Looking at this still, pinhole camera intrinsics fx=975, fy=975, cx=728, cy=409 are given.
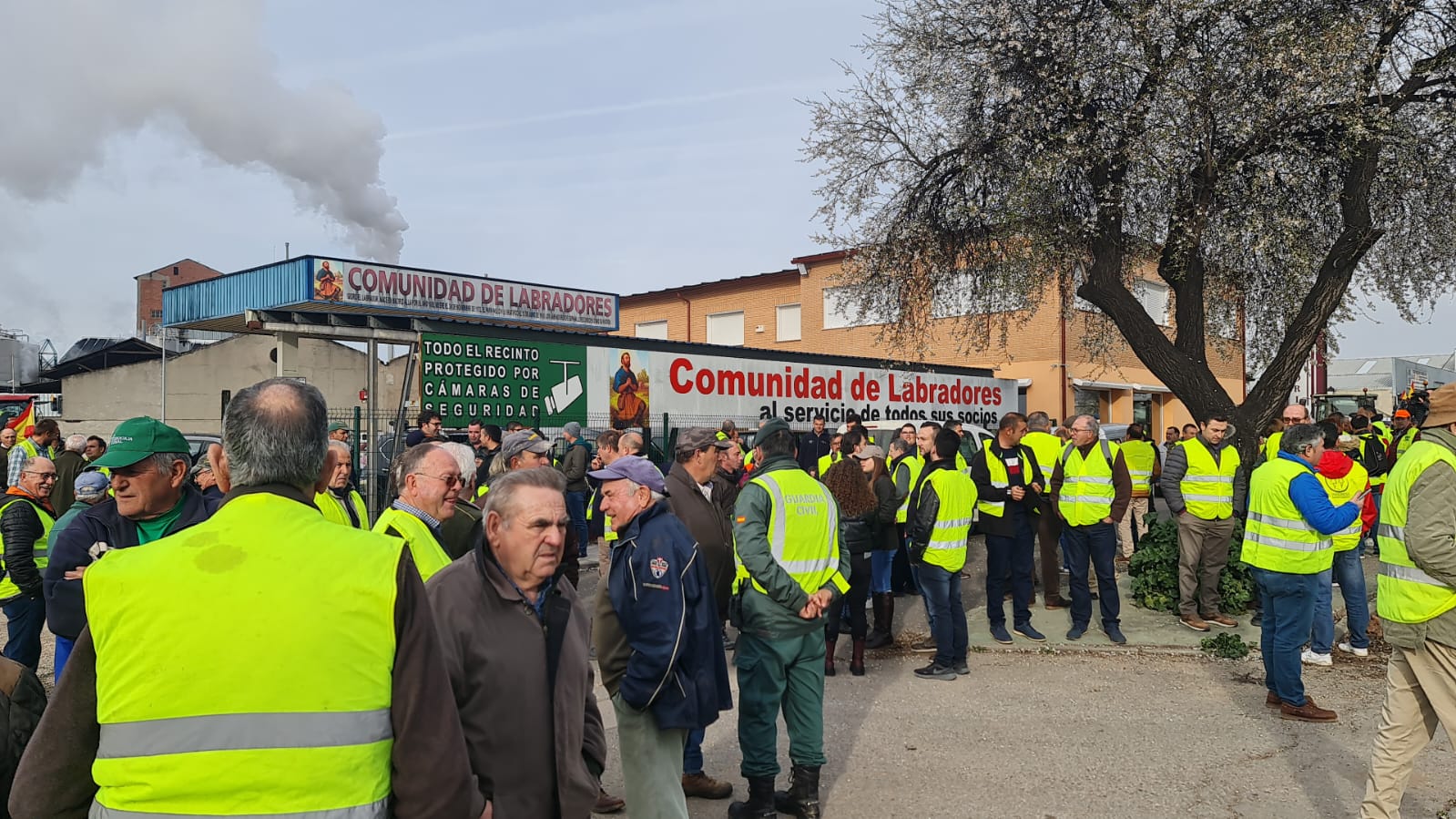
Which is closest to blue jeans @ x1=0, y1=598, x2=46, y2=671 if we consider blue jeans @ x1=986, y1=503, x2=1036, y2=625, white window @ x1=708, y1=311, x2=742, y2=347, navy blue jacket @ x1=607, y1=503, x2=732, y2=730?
navy blue jacket @ x1=607, y1=503, x2=732, y2=730

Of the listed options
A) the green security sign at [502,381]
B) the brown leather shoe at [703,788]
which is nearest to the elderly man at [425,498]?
the brown leather shoe at [703,788]

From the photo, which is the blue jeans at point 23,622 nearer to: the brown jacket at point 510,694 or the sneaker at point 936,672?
the brown jacket at point 510,694

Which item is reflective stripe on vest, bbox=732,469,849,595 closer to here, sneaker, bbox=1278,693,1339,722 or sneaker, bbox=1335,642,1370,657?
sneaker, bbox=1278,693,1339,722

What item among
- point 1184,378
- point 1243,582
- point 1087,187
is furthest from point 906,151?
point 1243,582

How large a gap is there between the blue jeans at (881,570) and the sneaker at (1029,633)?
128 centimetres

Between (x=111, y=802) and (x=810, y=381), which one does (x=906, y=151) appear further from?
(x=111, y=802)

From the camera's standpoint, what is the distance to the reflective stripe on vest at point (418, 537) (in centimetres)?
362

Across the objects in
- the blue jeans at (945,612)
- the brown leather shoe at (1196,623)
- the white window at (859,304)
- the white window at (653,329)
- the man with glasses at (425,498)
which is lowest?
the brown leather shoe at (1196,623)

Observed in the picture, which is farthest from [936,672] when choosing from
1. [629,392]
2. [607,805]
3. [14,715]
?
[629,392]

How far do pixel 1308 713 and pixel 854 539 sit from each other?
3387mm

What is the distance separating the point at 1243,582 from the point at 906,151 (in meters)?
6.94

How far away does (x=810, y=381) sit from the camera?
861 inches

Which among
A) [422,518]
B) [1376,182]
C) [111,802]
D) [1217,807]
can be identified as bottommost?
[1217,807]

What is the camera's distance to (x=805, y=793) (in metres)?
5.00
